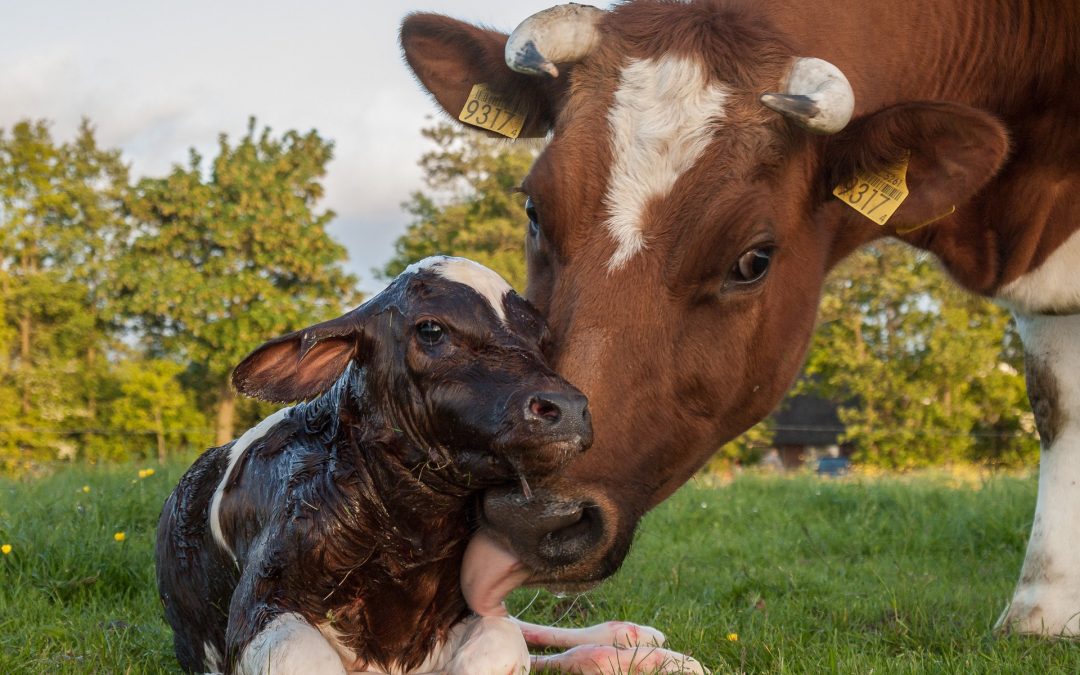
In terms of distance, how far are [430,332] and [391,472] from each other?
0.37 metres

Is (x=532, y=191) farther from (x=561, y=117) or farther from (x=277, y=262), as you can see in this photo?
(x=277, y=262)

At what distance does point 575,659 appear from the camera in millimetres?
3297

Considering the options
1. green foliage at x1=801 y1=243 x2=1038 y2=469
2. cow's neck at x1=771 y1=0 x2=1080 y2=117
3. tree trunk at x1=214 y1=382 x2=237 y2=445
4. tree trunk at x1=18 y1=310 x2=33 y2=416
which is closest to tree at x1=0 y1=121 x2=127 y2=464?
tree trunk at x1=18 y1=310 x2=33 y2=416

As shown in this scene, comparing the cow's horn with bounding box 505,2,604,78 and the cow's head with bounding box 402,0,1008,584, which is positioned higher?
the cow's horn with bounding box 505,2,604,78

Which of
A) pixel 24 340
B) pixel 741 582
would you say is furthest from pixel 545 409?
pixel 24 340

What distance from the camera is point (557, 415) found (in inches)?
96.0

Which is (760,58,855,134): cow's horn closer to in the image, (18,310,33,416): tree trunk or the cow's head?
the cow's head

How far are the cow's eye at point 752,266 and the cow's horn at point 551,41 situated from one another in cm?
90

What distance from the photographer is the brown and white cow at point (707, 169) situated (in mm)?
3053

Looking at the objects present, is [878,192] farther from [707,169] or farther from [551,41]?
[551,41]

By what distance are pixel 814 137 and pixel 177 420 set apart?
3720 centimetres

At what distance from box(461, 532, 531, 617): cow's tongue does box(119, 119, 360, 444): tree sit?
113ft

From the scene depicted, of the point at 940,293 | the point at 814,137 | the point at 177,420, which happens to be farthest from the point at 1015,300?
the point at 177,420

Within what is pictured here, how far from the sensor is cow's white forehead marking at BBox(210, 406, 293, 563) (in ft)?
10.0
